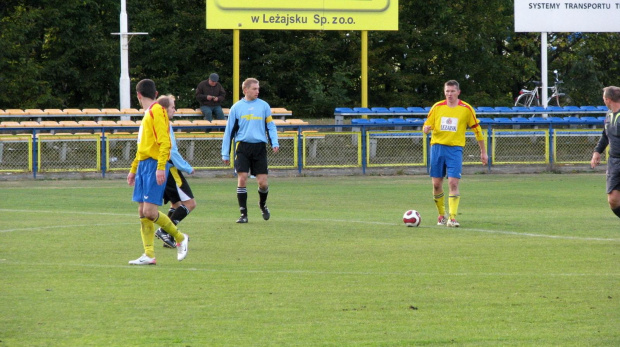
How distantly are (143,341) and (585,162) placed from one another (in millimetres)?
22851

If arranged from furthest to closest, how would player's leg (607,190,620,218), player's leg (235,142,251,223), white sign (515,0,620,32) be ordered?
white sign (515,0,620,32), player's leg (235,142,251,223), player's leg (607,190,620,218)

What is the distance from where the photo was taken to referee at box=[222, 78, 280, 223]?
46.3 ft

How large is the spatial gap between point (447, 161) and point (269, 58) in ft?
77.1

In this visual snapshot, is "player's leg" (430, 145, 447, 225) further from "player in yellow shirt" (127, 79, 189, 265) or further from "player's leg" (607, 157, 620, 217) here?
"player in yellow shirt" (127, 79, 189, 265)

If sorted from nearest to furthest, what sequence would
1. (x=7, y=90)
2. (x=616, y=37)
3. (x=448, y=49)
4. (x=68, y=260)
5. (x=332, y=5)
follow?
(x=68, y=260), (x=332, y=5), (x=7, y=90), (x=448, y=49), (x=616, y=37)

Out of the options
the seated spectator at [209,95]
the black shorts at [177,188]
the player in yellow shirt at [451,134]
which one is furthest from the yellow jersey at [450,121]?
the seated spectator at [209,95]

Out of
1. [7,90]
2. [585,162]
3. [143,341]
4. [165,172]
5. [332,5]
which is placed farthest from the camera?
[7,90]

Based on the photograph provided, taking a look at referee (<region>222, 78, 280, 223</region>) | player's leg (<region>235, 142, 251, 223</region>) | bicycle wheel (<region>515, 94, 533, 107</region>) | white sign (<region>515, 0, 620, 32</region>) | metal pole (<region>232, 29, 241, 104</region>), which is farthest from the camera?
bicycle wheel (<region>515, 94, 533, 107</region>)

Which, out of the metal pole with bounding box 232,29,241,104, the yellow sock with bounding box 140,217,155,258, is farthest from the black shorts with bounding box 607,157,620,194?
Result: the metal pole with bounding box 232,29,241,104

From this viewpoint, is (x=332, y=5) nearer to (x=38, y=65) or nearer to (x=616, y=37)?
(x=38, y=65)

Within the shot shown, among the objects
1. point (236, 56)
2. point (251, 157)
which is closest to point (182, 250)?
point (251, 157)

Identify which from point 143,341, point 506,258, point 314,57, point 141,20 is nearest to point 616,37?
point 314,57

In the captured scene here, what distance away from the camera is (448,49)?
3844 centimetres

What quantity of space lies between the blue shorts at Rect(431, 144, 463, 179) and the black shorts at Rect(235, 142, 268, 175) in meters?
2.40
